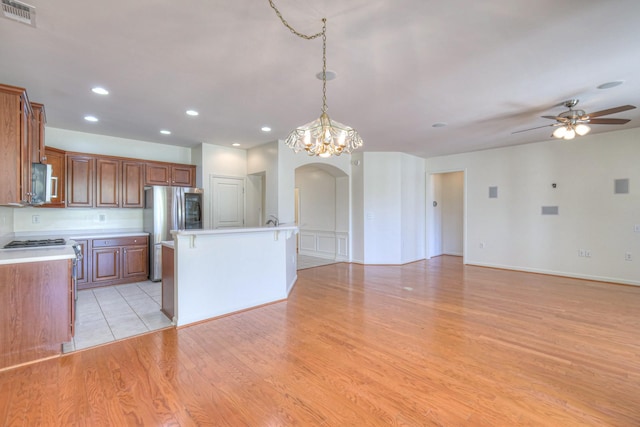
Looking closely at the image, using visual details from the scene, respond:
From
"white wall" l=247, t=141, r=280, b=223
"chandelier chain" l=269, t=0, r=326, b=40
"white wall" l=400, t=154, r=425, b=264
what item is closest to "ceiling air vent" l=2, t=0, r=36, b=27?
"chandelier chain" l=269, t=0, r=326, b=40

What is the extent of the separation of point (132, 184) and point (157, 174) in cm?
47

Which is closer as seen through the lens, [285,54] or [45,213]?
[285,54]

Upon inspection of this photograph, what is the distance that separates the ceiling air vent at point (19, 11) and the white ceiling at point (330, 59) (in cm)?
6

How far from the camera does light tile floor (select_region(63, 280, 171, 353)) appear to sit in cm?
301

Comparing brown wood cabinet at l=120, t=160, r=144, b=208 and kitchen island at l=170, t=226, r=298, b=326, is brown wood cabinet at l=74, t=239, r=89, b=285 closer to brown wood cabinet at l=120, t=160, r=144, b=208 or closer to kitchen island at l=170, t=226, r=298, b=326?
brown wood cabinet at l=120, t=160, r=144, b=208

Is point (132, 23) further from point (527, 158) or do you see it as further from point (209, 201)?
point (527, 158)

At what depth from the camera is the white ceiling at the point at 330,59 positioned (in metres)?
2.04

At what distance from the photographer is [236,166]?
6.45 m

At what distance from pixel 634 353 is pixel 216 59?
4731 millimetres

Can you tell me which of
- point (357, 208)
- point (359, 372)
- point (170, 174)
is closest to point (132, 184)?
point (170, 174)

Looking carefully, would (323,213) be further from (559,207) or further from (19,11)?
(19,11)

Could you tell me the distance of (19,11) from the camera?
6.62ft

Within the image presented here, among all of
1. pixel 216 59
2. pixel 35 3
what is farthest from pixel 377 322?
pixel 35 3

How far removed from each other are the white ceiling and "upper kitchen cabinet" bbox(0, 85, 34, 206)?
1.06ft
